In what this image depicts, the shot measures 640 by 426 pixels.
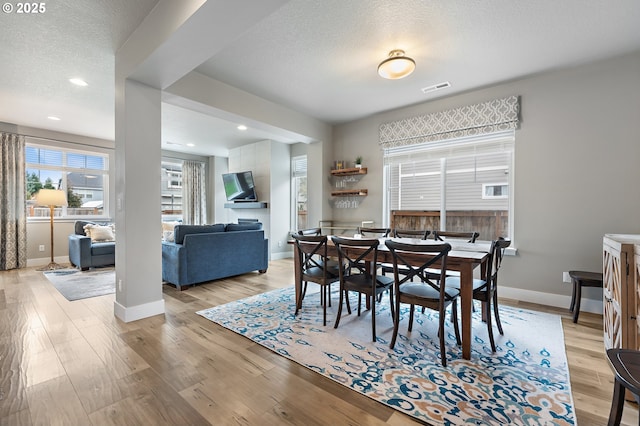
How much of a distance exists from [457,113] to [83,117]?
6.21 meters

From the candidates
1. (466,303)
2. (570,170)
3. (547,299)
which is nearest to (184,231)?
(466,303)

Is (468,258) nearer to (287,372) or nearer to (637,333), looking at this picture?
(637,333)

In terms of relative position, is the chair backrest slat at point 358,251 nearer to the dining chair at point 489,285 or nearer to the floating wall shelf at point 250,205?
the dining chair at point 489,285

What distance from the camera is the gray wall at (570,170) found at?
9.75 ft

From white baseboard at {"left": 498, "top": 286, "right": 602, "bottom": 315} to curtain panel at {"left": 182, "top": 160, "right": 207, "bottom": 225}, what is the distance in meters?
7.45

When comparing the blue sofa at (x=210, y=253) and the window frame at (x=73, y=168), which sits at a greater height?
Result: the window frame at (x=73, y=168)

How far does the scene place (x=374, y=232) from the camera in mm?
3975

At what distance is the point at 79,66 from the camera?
3.15m

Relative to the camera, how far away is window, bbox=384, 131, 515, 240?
379 cm

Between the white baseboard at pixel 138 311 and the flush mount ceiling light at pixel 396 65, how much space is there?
3428 mm

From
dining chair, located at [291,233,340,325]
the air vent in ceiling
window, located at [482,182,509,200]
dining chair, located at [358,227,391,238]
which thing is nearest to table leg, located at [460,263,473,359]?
dining chair, located at [291,233,340,325]

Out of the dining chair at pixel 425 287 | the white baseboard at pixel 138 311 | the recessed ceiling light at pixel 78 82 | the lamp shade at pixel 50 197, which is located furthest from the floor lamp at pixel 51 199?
the dining chair at pixel 425 287

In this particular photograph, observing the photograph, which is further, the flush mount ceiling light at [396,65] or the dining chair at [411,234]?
the dining chair at [411,234]

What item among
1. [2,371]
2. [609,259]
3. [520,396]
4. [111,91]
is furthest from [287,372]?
[111,91]
